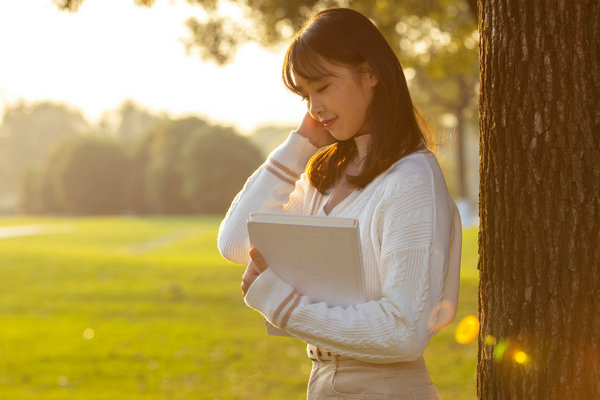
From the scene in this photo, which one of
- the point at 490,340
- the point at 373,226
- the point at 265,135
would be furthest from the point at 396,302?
the point at 265,135

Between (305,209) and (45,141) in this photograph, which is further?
(45,141)

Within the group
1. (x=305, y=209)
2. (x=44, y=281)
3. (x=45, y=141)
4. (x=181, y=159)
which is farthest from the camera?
(x=45, y=141)

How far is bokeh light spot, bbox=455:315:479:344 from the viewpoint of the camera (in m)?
9.11

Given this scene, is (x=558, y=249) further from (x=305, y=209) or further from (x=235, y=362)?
(x=235, y=362)

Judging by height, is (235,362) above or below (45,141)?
above

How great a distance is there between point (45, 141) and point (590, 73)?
9130cm

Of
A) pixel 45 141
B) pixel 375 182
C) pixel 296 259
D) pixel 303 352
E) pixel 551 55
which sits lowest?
pixel 45 141

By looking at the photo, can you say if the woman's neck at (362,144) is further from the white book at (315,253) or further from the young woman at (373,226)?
the white book at (315,253)

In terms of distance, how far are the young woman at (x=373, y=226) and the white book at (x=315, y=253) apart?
0.04 meters

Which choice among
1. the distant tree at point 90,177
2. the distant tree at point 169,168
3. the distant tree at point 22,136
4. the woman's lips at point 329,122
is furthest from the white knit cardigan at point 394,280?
the distant tree at point 22,136

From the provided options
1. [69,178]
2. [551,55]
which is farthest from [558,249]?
[69,178]

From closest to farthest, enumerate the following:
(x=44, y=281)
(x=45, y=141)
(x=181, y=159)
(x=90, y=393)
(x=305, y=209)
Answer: (x=305, y=209)
(x=90, y=393)
(x=44, y=281)
(x=181, y=159)
(x=45, y=141)

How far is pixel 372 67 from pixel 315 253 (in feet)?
1.92

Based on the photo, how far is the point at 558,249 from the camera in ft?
6.33
